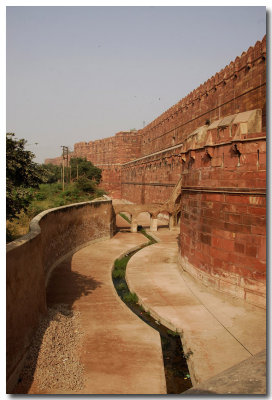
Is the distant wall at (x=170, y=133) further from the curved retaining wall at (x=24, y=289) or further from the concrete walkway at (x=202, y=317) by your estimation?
the curved retaining wall at (x=24, y=289)

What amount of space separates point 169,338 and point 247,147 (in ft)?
16.3

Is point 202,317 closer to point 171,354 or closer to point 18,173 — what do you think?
point 171,354

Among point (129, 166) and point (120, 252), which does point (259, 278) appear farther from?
point (129, 166)

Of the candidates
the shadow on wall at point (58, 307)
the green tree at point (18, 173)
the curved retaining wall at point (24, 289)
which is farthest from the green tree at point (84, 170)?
the green tree at point (18, 173)

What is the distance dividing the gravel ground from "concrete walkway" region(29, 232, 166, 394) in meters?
0.12

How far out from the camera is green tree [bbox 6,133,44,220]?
7.34m

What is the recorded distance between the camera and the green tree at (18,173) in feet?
24.1

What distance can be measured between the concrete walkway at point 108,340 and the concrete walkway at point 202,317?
0.70 m

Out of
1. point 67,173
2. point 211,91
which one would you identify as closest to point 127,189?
point 67,173

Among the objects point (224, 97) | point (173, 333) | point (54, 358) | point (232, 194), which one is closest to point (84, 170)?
point (224, 97)

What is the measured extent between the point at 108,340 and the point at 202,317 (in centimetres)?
238

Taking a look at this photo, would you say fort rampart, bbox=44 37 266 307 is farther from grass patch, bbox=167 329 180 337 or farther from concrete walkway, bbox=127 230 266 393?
grass patch, bbox=167 329 180 337

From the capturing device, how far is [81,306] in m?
7.80

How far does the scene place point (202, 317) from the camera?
7.03m
